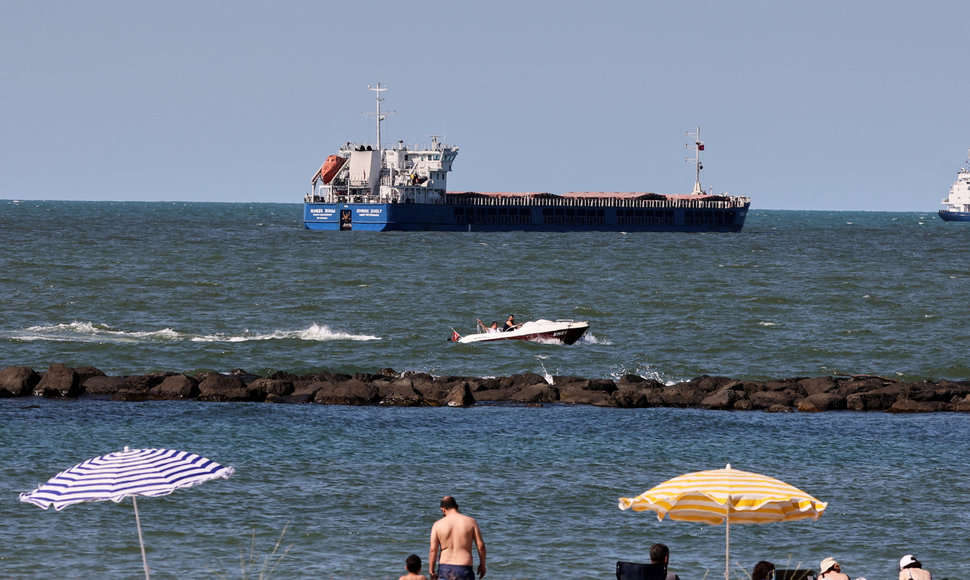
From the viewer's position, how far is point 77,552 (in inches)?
765

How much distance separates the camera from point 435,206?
442 ft

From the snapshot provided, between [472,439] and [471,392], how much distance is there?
5.52m

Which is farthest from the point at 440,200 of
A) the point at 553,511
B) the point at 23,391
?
the point at 553,511

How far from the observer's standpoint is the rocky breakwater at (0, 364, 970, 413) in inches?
1299

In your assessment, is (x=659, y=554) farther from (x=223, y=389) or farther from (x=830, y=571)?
(x=223, y=389)

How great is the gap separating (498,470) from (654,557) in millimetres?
10687

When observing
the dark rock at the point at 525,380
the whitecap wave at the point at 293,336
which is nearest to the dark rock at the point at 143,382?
the dark rock at the point at 525,380

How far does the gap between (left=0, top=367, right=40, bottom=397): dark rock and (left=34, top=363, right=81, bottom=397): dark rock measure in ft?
0.66

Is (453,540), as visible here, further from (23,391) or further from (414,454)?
(23,391)

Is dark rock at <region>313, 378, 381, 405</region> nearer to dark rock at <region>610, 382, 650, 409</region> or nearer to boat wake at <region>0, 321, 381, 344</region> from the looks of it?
dark rock at <region>610, 382, 650, 409</region>

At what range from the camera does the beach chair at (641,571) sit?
14.5 meters

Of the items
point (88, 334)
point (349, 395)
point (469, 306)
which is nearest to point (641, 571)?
point (349, 395)

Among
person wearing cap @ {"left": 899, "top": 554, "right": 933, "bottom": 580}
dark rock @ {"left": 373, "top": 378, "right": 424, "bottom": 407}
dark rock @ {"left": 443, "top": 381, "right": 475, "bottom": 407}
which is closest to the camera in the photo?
person wearing cap @ {"left": 899, "top": 554, "right": 933, "bottom": 580}

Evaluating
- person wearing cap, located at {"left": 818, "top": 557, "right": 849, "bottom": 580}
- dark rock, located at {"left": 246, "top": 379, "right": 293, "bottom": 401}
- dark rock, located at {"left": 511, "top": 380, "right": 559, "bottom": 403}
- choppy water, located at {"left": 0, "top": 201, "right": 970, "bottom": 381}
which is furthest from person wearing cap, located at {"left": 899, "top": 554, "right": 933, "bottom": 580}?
choppy water, located at {"left": 0, "top": 201, "right": 970, "bottom": 381}
